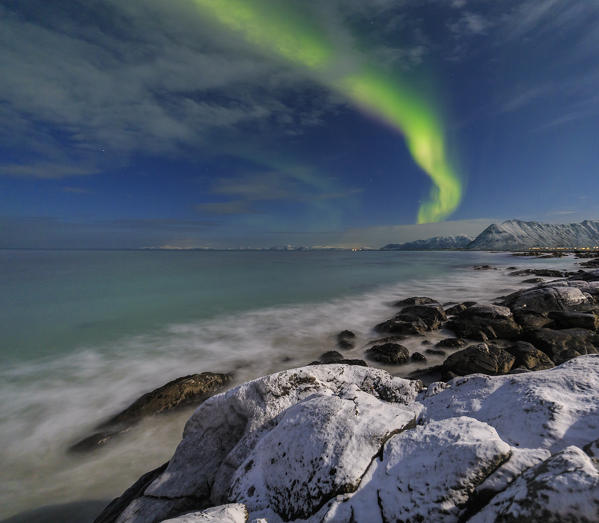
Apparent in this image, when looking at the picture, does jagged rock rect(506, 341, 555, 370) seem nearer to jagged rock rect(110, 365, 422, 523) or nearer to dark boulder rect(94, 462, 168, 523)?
jagged rock rect(110, 365, 422, 523)

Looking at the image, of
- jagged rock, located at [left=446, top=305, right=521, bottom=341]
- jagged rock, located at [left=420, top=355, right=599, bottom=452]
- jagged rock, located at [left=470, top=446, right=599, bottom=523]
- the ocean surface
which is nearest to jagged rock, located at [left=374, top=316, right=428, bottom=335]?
the ocean surface

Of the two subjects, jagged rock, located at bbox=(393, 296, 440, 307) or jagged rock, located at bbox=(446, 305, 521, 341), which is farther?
jagged rock, located at bbox=(393, 296, 440, 307)

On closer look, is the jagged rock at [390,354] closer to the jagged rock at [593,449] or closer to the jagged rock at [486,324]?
the jagged rock at [486,324]

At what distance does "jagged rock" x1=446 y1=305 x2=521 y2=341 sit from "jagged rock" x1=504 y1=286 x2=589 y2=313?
1726mm

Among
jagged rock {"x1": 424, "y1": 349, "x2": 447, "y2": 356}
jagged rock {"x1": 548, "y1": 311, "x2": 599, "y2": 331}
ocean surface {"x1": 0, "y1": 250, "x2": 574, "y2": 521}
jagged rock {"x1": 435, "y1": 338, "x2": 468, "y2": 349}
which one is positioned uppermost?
jagged rock {"x1": 548, "y1": 311, "x2": 599, "y2": 331}

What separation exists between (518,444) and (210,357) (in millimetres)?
8811

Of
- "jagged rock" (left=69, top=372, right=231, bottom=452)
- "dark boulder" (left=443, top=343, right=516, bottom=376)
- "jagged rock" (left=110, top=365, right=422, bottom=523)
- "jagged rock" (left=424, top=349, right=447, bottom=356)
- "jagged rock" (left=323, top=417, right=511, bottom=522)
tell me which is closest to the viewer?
"jagged rock" (left=323, top=417, right=511, bottom=522)

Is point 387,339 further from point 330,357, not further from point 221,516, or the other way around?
point 221,516

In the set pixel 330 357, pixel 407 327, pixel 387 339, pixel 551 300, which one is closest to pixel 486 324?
pixel 407 327

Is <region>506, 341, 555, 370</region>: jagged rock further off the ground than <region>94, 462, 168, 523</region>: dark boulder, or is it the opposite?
<region>506, 341, 555, 370</region>: jagged rock

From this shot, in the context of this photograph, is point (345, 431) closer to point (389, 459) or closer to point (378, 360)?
point (389, 459)

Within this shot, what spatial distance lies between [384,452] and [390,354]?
19.2 ft

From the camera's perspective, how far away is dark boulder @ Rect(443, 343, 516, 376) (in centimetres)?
595

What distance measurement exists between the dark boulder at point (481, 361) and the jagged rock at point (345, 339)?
12.6ft
